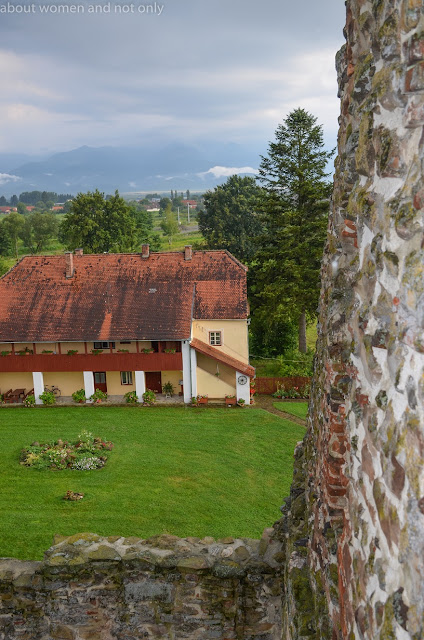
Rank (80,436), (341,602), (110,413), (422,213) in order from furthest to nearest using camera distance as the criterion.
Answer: (110,413), (80,436), (341,602), (422,213)

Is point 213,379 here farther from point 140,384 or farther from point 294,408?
point 294,408

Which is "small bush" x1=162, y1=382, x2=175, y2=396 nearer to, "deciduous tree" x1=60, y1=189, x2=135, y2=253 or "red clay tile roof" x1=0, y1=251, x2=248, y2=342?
"red clay tile roof" x1=0, y1=251, x2=248, y2=342

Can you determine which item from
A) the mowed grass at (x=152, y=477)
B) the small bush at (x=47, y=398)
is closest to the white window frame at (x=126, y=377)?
the mowed grass at (x=152, y=477)

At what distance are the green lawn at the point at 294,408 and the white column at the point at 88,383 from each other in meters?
10.00

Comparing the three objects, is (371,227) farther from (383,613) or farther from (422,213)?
(383,613)

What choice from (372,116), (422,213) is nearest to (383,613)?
(422,213)

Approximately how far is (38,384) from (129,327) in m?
5.97

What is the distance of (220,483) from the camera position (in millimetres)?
21516

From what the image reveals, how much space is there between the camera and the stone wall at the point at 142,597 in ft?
26.9

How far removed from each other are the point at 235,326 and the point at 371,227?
90.3ft

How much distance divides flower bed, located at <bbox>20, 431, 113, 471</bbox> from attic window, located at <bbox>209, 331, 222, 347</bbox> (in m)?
8.84

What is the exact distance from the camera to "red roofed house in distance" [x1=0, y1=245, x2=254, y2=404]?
29.8 metres

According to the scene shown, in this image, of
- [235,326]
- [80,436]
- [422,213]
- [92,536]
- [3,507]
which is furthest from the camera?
[235,326]

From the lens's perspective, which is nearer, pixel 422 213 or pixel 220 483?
pixel 422 213
